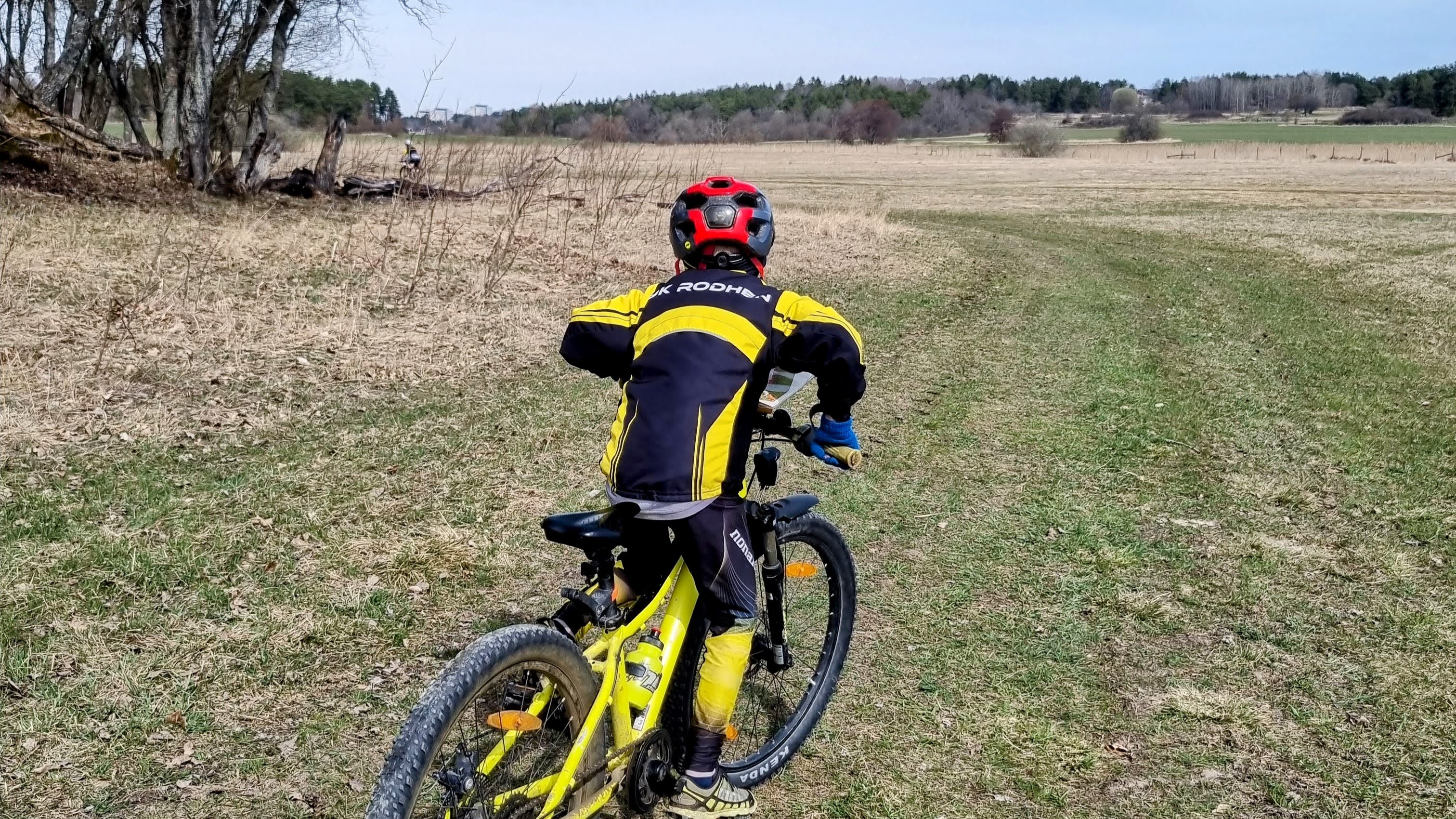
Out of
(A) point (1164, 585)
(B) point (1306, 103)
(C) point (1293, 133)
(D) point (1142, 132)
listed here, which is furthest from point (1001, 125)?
(A) point (1164, 585)

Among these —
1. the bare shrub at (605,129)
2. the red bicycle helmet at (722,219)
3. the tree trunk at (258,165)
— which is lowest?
the red bicycle helmet at (722,219)

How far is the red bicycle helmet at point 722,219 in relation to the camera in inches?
130

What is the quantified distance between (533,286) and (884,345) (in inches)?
198

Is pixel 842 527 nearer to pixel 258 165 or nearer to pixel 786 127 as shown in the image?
pixel 258 165

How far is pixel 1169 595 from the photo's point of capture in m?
5.75

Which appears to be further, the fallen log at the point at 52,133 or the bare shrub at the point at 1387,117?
the bare shrub at the point at 1387,117

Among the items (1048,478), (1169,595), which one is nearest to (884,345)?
(1048,478)

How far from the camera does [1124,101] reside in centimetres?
17050

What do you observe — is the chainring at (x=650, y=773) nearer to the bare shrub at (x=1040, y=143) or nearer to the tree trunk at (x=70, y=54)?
the tree trunk at (x=70, y=54)

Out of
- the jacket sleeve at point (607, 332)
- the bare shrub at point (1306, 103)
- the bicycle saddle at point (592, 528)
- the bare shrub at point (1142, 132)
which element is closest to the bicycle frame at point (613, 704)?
the bicycle saddle at point (592, 528)

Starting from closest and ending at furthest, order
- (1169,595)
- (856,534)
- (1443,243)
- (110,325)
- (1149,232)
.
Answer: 1. (1169,595)
2. (856,534)
3. (110,325)
4. (1443,243)
5. (1149,232)

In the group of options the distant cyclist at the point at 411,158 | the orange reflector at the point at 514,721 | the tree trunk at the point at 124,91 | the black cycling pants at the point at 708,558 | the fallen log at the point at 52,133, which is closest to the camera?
the orange reflector at the point at 514,721

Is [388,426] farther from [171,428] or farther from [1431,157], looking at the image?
[1431,157]

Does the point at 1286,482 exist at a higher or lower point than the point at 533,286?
lower
